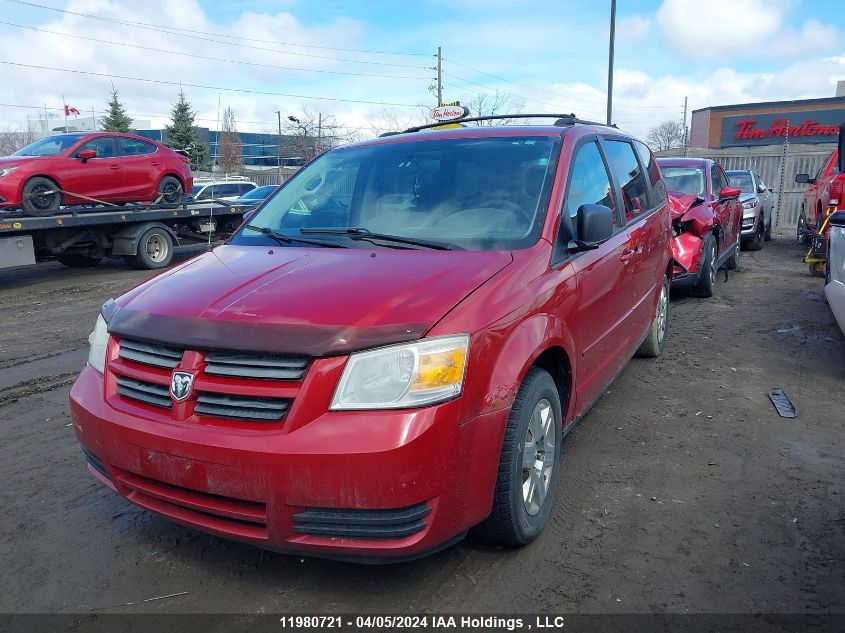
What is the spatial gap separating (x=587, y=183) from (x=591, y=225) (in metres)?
0.66

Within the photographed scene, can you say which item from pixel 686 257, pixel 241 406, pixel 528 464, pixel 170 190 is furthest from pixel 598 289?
pixel 170 190

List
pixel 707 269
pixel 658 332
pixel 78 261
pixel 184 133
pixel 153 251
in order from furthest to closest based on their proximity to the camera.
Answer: pixel 184 133 < pixel 78 261 < pixel 153 251 < pixel 707 269 < pixel 658 332

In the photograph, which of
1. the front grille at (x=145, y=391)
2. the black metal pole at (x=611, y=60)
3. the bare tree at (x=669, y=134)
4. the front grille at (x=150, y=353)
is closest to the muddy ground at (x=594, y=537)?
the front grille at (x=145, y=391)

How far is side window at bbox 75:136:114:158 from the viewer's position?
11.8 meters

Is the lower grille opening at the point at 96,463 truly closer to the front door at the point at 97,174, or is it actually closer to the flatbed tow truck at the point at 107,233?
the flatbed tow truck at the point at 107,233

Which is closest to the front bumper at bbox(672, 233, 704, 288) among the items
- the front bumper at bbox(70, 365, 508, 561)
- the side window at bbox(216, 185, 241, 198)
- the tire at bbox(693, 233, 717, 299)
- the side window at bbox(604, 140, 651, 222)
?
the tire at bbox(693, 233, 717, 299)

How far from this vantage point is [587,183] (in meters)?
3.88

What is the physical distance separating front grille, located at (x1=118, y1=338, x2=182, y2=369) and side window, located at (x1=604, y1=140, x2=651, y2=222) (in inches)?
121

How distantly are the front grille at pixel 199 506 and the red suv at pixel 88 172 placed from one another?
9.80m

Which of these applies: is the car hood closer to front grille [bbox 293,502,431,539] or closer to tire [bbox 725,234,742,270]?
front grille [bbox 293,502,431,539]

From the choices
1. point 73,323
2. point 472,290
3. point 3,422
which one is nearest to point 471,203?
point 472,290

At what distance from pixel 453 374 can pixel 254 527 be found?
913mm

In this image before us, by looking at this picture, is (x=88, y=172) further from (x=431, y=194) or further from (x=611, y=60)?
(x=611, y=60)

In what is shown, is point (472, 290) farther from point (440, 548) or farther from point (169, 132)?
point (169, 132)
